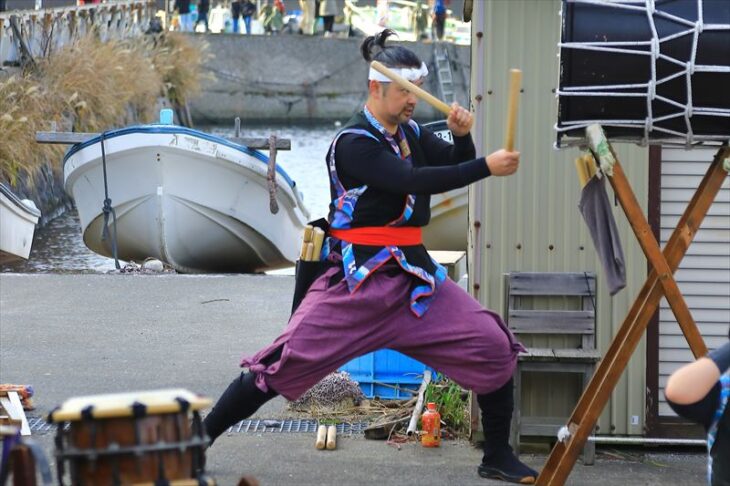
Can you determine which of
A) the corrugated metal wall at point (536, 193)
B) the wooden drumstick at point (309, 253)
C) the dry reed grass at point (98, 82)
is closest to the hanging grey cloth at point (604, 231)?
the corrugated metal wall at point (536, 193)

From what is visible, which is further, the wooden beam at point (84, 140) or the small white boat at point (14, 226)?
the wooden beam at point (84, 140)

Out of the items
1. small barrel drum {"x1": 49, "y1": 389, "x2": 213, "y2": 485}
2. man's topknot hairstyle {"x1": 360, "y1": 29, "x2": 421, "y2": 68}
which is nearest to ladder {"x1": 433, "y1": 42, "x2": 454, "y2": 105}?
man's topknot hairstyle {"x1": 360, "y1": 29, "x2": 421, "y2": 68}

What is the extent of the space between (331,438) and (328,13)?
44159 mm

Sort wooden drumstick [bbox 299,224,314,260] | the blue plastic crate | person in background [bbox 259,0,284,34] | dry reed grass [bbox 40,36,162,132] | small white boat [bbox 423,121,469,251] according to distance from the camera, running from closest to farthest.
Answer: wooden drumstick [bbox 299,224,314,260]
the blue plastic crate
small white boat [bbox 423,121,469,251]
dry reed grass [bbox 40,36,162,132]
person in background [bbox 259,0,284,34]

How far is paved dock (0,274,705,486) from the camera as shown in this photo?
561 cm

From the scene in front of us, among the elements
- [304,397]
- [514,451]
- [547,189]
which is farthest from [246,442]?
[547,189]

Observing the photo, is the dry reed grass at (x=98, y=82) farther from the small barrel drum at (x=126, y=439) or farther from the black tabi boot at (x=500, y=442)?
the small barrel drum at (x=126, y=439)

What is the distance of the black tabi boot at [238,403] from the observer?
5164 millimetres

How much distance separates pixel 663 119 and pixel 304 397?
279 cm

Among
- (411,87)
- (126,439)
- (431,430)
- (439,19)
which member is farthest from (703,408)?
(439,19)

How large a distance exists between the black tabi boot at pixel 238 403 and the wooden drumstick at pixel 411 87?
4.29 ft

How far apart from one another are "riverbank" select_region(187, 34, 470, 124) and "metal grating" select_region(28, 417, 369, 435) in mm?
39848

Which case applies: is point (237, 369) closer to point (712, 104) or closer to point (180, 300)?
point (180, 300)

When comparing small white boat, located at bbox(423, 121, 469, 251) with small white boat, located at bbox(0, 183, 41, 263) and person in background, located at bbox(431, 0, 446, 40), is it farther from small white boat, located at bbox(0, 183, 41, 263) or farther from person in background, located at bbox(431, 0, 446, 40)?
person in background, located at bbox(431, 0, 446, 40)
